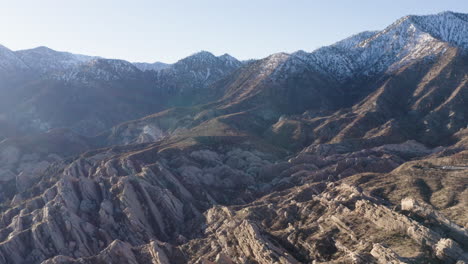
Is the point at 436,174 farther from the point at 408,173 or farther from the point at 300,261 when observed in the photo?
the point at 300,261

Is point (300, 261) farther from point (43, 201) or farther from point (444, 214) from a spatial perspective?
point (43, 201)

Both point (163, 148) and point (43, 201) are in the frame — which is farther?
point (163, 148)

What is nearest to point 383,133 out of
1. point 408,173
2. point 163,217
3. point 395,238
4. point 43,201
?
point 408,173

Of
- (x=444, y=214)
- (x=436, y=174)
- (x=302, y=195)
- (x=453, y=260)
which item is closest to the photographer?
(x=453, y=260)

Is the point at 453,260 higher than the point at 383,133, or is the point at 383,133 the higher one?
the point at 453,260

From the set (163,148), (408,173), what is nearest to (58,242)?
(163,148)

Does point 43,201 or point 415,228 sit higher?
point 415,228

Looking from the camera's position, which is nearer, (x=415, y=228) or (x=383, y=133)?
(x=415, y=228)

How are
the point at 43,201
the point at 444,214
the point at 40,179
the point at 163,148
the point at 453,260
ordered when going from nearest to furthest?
1. the point at 453,260
2. the point at 444,214
3. the point at 43,201
4. the point at 40,179
5. the point at 163,148

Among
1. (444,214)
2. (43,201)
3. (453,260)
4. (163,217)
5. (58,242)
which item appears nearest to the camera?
(453,260)
